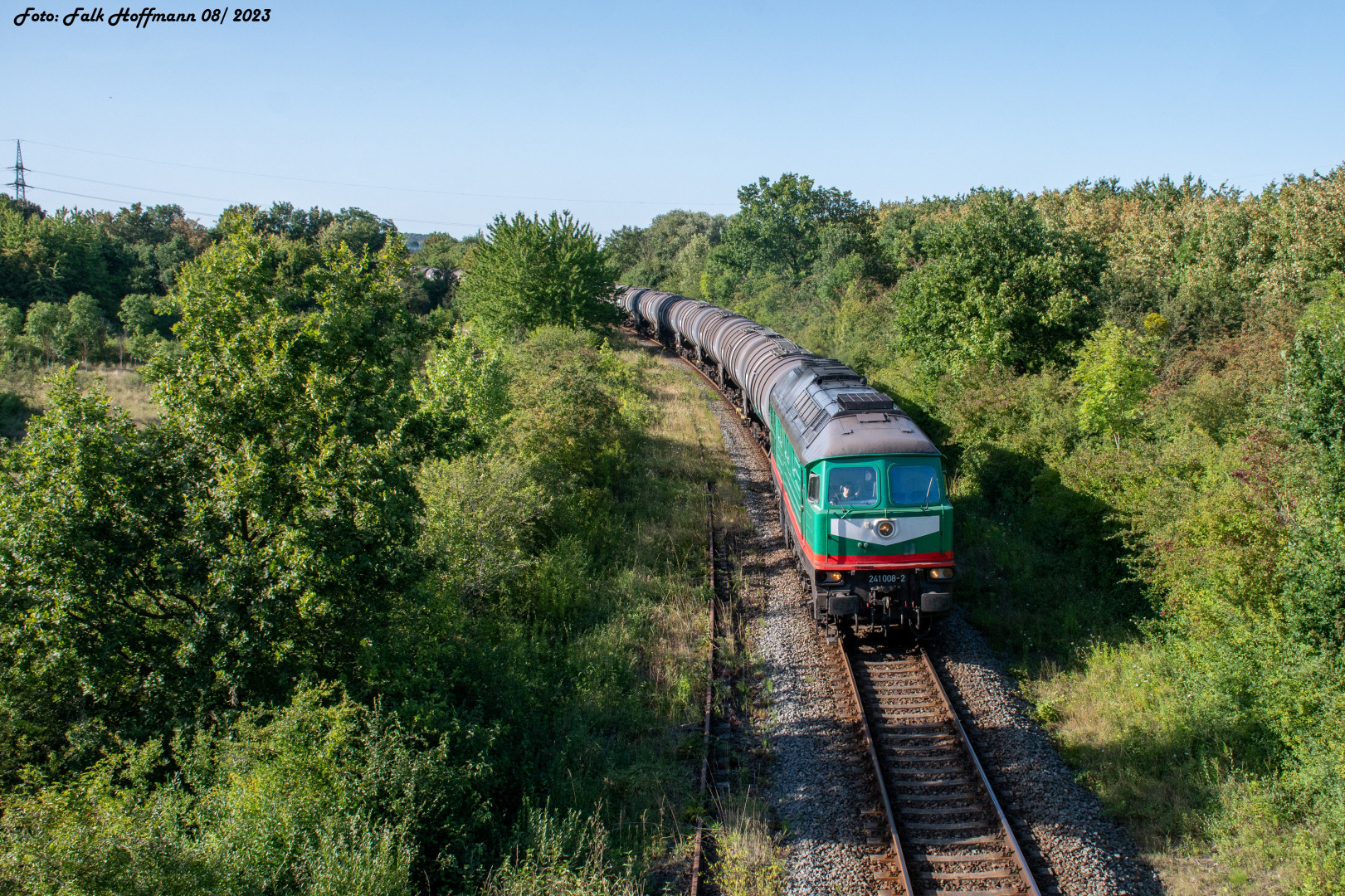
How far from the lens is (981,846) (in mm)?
8203

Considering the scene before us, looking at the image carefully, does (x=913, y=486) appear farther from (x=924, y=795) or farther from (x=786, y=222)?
(x=786, y=222)

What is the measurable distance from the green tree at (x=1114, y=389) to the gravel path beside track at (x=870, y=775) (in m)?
6.39

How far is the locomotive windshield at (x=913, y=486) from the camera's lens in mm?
11781

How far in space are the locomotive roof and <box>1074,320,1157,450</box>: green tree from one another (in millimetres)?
5187

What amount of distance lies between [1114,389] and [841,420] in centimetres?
773

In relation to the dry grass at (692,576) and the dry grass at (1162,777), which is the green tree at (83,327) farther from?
Answer: the dry grass at (1162,777)

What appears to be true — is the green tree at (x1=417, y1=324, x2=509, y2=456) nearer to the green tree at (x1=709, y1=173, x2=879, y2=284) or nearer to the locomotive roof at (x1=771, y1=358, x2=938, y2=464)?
the locomotive roof at (x1=771, y1=358, x2=938, y2=464)

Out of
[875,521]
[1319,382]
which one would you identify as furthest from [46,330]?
[1319,382]

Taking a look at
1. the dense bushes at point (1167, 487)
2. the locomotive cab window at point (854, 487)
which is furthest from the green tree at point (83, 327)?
the locomotive cab window at point (854, 487)

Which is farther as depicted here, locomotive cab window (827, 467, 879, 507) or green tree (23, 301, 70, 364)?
green tree (23, 301, 70, 364)

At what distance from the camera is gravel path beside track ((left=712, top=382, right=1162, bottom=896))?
7914 mm

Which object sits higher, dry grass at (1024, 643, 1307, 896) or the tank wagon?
the tank wagon

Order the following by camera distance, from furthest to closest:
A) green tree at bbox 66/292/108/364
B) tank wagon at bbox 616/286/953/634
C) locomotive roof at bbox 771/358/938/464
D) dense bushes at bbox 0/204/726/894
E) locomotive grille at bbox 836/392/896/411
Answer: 1. green tree at bbox 66/292/108/364
2. locomotive grille at bbox 836/392/896/411
3. locomotive roof at bbox 771/358/938/464
4. tank wagon at bbox 616/286/953/634
5. dense bushes at bbox 0/204/726/894

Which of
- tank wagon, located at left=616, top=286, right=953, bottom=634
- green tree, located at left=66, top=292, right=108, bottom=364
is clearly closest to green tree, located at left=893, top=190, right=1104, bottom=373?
tank wagon, located at left=616, top=286, right=953, bottom=634
